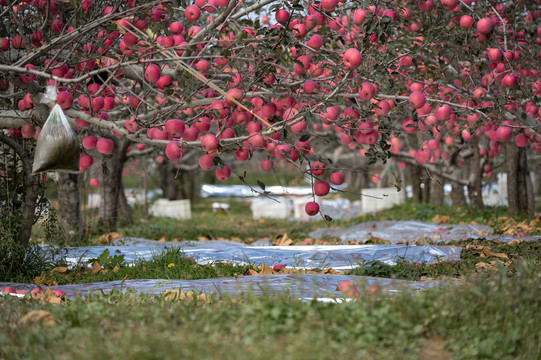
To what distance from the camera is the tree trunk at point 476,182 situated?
1020cm

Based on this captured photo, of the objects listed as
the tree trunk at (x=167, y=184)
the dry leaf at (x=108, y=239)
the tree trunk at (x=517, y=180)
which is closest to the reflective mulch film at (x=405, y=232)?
Answer: the tree trunk at (x=517, y=180)

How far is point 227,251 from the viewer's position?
5.89m

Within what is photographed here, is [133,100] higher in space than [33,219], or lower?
higher

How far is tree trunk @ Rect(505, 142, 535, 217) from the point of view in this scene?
902 centimetres

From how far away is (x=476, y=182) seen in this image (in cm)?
1086

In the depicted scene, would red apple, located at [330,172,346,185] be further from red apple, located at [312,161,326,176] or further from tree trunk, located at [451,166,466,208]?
tree trunk, located at [451,166,466,208]

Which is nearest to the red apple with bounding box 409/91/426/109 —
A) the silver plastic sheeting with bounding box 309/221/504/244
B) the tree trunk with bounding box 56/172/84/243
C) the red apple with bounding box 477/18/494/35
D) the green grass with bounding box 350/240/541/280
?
the green grass with bounding box 350/240/541/280

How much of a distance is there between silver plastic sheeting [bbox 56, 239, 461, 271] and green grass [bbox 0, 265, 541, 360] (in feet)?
6.88

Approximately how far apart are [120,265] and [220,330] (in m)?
2.85

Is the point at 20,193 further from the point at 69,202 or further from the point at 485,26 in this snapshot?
the point at 485,26

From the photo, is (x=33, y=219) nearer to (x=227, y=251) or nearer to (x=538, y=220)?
(x=227, y=251)

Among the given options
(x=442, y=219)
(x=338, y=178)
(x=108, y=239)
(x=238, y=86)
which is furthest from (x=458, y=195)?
(x=238, y=86)

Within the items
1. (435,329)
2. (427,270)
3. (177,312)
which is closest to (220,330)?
(177,312)

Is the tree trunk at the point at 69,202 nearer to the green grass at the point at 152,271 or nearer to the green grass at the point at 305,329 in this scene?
the green grass at the point at 152,271
